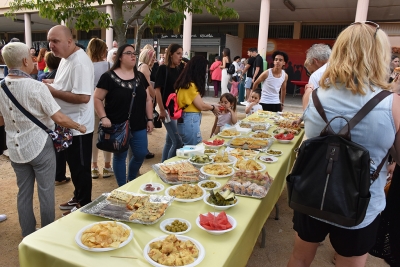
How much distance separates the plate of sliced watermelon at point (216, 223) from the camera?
1.48 metres

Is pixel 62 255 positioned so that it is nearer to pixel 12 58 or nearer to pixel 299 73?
pixel 12 58

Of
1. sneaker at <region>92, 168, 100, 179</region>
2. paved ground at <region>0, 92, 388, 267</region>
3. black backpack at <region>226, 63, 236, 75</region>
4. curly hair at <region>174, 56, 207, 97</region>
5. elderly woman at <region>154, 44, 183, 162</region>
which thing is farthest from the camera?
black backpack at <region>226, 63, 236, 75</region>

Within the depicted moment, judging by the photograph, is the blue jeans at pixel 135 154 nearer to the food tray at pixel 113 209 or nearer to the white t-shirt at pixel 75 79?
the white t-shirt at pixel 75 79

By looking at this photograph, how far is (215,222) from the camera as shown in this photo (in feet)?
4.99

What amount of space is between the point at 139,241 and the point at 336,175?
957mm

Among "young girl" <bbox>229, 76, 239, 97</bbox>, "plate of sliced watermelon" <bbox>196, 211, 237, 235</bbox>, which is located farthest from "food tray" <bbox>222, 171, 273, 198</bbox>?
"young girl" <bbox>229, 76, 239, 97</bbox>

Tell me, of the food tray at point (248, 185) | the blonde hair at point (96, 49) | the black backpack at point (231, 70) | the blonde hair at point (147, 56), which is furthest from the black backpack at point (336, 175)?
the black backpack at point (231, 70)

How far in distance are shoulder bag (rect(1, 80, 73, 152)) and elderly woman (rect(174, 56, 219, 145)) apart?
4.50 ft

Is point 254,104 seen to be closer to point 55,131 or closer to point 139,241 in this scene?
point 55,131

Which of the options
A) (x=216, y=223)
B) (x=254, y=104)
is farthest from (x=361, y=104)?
(x=254, y=104)

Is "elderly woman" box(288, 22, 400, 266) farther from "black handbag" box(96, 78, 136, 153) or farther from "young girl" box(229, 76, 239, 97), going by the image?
"young girl" box(229, 76, 239, 97)

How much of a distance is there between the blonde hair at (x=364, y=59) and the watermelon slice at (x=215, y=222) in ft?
2.84

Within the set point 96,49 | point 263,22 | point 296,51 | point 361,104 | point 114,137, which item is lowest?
point 114,137

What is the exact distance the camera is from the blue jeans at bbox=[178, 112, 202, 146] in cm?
350
